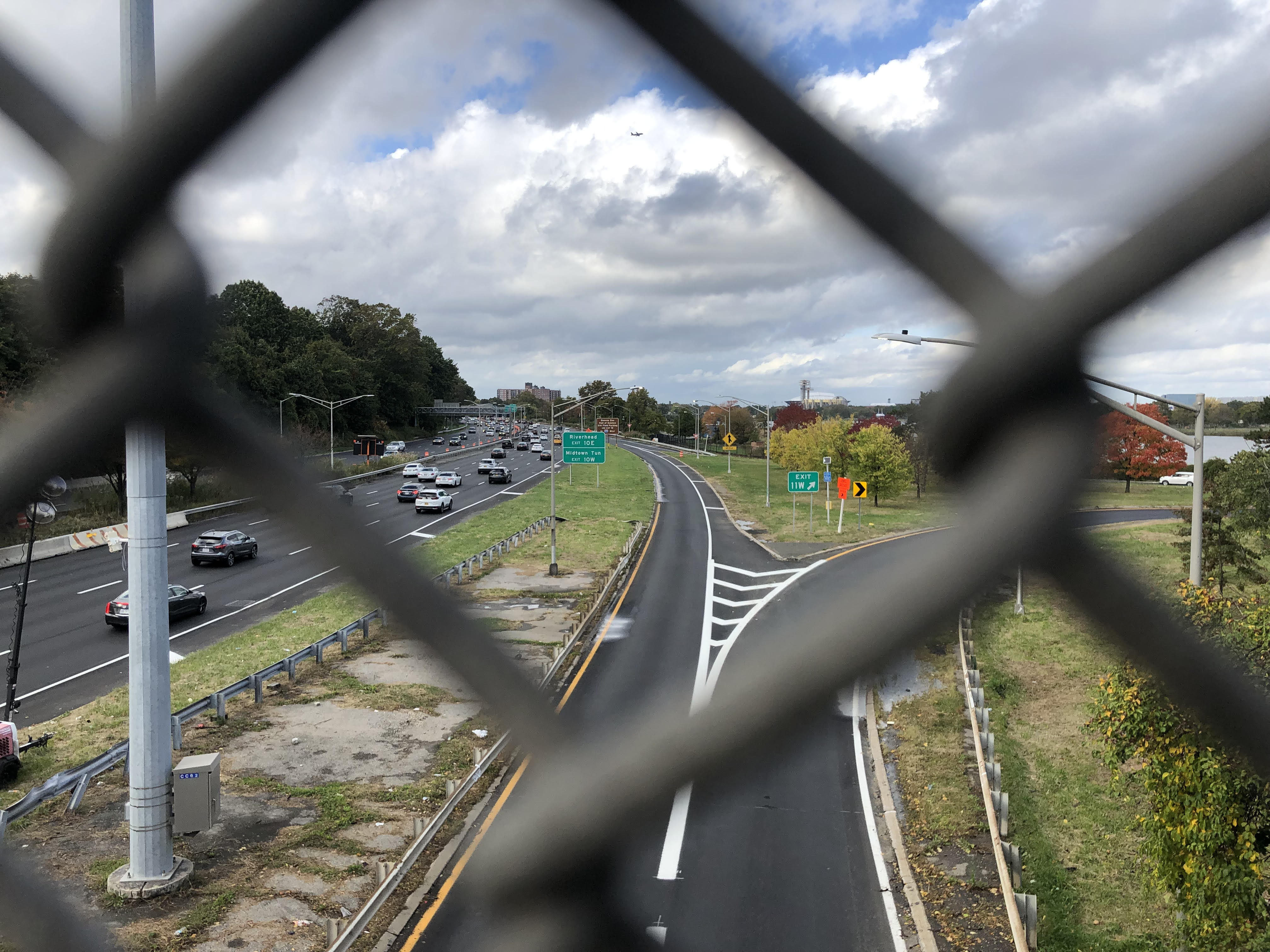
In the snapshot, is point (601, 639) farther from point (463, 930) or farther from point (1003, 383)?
point (1003, 383)

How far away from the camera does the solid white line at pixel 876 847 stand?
8.28 metres

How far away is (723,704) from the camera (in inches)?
37.3

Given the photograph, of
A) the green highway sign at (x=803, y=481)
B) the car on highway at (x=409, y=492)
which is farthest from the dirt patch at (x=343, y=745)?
the green highway sign at (x=803, y=481)

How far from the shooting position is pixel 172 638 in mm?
19000

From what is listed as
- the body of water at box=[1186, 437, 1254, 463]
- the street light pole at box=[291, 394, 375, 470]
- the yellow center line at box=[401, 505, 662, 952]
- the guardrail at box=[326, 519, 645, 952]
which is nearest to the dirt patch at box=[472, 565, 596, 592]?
the yellow center line at box=[401, 505, 662, 952]

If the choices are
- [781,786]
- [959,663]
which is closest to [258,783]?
[781,786]

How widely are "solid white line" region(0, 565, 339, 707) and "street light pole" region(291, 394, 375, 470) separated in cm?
693

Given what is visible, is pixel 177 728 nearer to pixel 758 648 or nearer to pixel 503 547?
pixel 758 648

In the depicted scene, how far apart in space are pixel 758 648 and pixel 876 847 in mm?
10168

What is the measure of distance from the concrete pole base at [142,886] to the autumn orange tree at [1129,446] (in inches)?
342

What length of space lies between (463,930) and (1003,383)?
857 centimetres

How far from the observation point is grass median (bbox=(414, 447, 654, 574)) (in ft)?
91.1

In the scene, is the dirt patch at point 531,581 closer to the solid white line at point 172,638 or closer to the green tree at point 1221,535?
the solid white line at point 172,638

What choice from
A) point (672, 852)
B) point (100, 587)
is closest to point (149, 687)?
point (672, 852)
